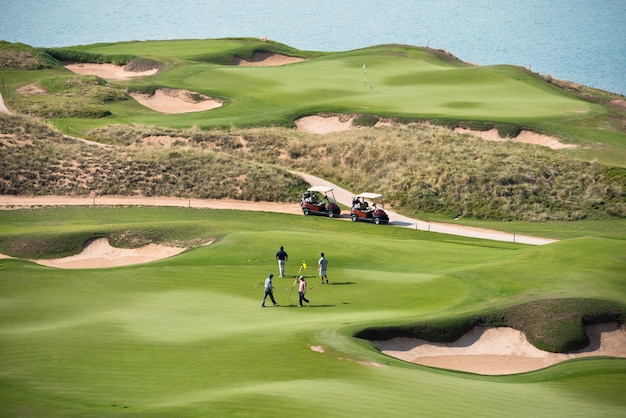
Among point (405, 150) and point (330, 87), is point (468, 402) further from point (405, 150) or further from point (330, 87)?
point (330, 87)

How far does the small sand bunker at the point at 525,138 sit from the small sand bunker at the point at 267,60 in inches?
1858

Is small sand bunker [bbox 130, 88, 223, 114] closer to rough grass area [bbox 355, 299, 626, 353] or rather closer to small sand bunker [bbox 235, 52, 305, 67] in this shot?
small sand bunker [bbox 235, 52, 305, 67]

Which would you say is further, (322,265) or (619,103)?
(619,103)

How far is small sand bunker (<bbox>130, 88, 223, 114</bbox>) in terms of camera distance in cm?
10256

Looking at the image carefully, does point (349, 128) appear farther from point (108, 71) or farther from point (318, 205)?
point (108, 71)

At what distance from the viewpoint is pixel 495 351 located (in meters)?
33.4

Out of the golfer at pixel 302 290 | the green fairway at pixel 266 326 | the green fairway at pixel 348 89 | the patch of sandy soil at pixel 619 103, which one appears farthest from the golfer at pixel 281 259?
the patch of sandy soil at pixel 619 103

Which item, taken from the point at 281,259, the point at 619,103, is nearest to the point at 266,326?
the point at 281,259

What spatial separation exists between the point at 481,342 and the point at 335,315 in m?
5.25

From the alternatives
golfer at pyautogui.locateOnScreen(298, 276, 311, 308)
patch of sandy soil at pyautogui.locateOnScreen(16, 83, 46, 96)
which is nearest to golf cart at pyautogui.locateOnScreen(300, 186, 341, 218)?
golfer at pyautogui.locateOnScreen(298, 276, 311, 308)

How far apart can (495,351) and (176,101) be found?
75760 millimetres

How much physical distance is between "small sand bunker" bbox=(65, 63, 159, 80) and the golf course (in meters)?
0.81

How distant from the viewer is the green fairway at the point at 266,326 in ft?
79.0

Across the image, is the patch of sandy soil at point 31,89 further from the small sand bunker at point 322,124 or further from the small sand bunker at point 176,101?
the small sand bunker at point 322,124
